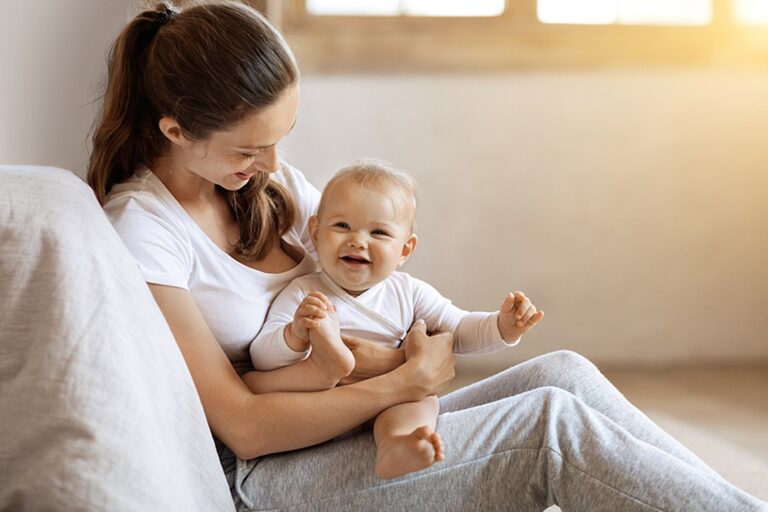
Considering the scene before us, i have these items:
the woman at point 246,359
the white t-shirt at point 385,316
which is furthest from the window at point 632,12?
the woman at point 246,359

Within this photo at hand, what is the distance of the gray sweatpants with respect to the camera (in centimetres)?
137

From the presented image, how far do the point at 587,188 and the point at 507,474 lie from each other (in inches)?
88.8

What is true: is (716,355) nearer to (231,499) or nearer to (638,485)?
(638,485)

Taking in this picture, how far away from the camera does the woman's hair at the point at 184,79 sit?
147 centimetres

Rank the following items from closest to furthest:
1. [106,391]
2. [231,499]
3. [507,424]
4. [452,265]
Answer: [106,391], [231,499], [507,424], [452,265]

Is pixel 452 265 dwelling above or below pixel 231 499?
below

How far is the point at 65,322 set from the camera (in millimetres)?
1114

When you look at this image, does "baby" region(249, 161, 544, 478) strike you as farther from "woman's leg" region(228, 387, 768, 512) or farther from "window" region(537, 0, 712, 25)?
"window" region(537, 0, 712, 25)

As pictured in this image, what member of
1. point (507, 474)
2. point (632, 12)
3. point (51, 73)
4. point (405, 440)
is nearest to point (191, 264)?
point (405, 440)

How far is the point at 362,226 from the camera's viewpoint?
1.63m

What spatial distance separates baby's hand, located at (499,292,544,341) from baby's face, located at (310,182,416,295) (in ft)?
0.65

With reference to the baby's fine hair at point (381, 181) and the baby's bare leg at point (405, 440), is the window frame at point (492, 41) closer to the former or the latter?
the baby's fine hair at point (381, 181)

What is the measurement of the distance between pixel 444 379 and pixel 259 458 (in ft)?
1.03

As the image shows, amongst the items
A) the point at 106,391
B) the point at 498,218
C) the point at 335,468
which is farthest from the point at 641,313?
the point at 106,391
